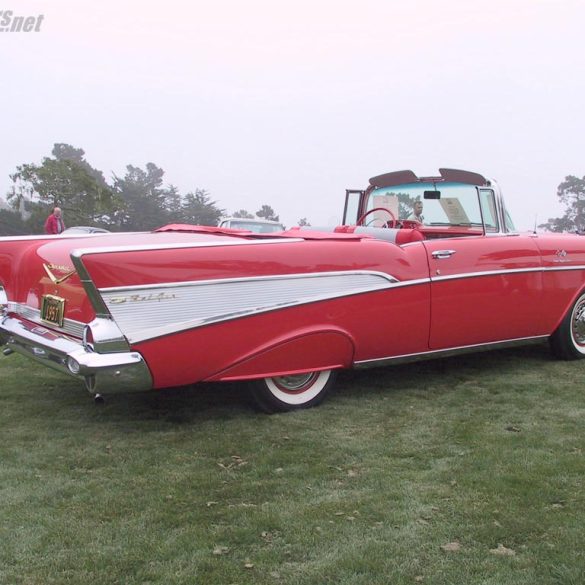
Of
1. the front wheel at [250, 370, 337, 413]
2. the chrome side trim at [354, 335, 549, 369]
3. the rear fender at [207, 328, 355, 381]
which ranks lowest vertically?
the front wheel at [250, 370, 337, 413]

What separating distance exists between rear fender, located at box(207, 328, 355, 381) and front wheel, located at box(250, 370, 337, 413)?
0.48 ft

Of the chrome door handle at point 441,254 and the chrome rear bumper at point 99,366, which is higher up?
the chrome door handle at point 441,254

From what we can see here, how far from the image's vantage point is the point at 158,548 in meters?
2.46

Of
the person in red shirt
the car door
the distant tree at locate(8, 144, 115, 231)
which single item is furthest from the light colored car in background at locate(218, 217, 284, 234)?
the distant tree at locate(8, 144, 115, 231)

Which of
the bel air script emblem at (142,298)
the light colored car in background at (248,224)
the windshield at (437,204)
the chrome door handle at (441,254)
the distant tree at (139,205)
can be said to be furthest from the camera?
the distant tree at (139,205)

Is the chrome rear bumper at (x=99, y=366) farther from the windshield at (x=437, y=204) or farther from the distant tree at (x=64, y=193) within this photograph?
the distant tree at (x=64, y=193)

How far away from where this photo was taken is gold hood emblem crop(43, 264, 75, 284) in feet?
12.4

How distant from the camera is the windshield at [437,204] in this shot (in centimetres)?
535

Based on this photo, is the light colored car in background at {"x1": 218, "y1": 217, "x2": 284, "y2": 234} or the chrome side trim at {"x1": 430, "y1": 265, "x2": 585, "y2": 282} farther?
the light colored car in background at {"x1": 218, "y1": 217, "x2": 284, "y2": 234}

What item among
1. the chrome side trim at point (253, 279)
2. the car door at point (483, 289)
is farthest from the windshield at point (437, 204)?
the chrome side trim at point (253, 279)

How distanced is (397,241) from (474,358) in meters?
1.63

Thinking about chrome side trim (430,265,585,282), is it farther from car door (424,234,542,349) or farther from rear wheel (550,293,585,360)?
rear wheel (550,293,585,360)

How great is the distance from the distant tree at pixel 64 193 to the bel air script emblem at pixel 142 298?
148ft

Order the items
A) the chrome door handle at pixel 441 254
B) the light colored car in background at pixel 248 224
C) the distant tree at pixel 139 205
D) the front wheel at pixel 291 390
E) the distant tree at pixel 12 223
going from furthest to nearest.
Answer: the distant tree at pixel 139 205 < the distant tree at pixel 12 223 < the light colored car in background at pixel 248 224 < the chrome door handle at pixel 441 254 < the front wheel at pixel 291 390
